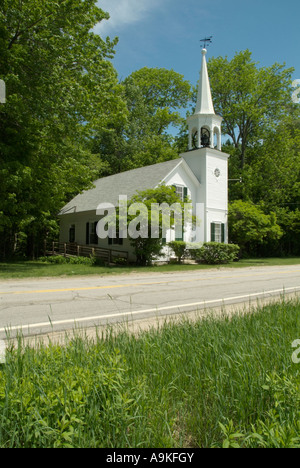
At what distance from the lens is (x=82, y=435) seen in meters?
2.42

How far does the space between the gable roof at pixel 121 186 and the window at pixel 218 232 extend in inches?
234

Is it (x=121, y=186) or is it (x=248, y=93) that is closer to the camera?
(x=121, y=186)

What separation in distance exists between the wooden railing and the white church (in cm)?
66

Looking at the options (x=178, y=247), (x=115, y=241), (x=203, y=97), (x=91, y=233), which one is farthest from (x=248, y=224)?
(x=91, y=233)

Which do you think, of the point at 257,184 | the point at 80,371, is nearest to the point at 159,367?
the point at 80,371

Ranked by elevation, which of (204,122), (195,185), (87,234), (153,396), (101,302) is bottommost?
(101,302)

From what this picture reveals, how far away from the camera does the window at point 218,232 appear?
1117 inches

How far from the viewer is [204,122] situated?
29.6 meters

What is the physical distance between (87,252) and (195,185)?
10.2 m

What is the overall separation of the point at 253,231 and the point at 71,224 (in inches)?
652

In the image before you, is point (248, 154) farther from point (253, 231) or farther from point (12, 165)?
point (12, 165)

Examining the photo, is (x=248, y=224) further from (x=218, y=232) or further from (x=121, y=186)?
(x=121, y=186)

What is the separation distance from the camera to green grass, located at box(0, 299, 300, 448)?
7.89 feet
